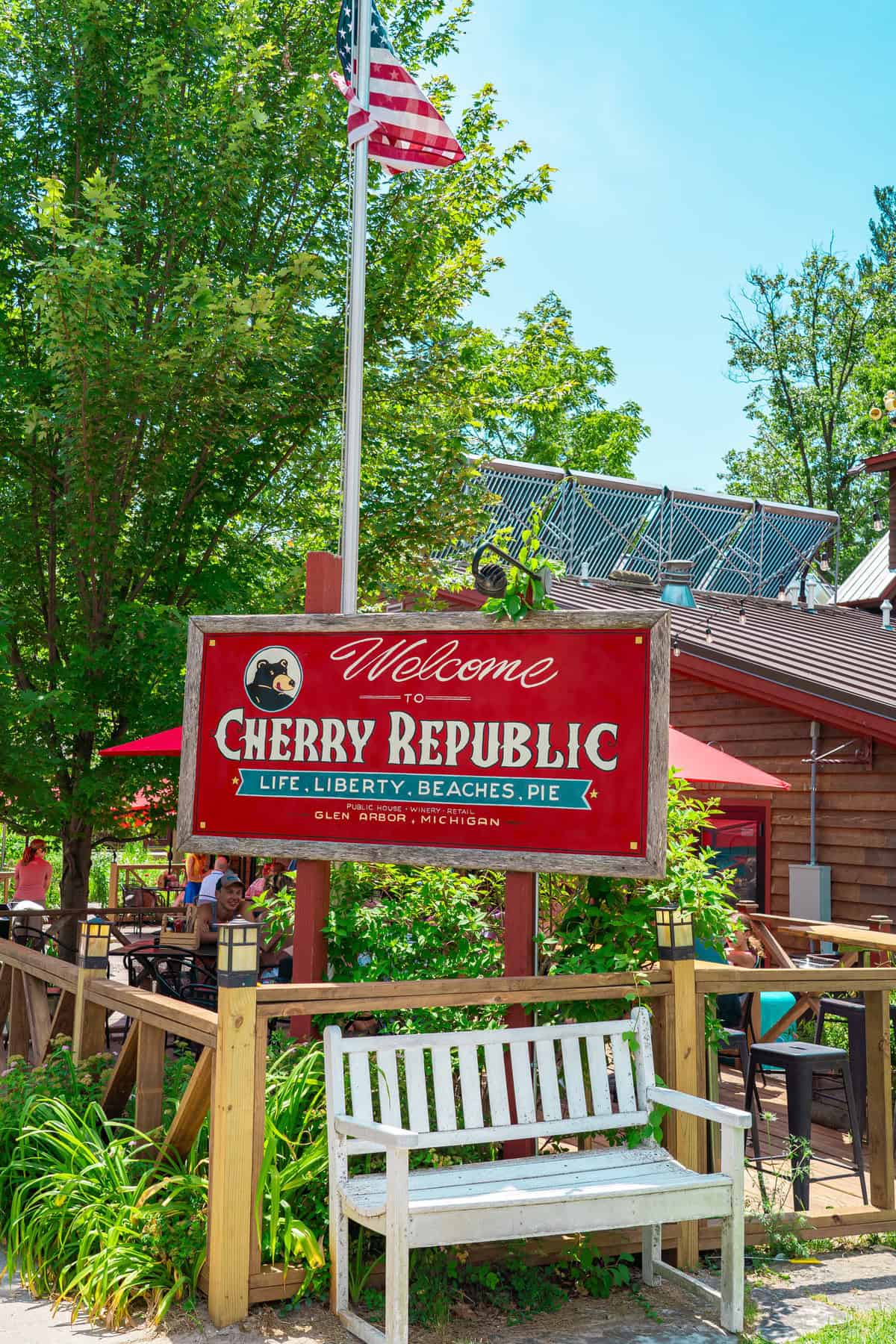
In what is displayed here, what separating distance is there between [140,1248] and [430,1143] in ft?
3.93

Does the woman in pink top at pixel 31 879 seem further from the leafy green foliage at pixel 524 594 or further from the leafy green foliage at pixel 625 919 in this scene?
the leafy green foliage at pixel 524 594

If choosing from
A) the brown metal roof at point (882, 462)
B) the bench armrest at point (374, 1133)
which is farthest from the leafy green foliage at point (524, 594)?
the brown metal roof at point (882, 462)

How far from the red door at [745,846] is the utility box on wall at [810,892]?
25.5 inches

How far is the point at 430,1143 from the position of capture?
447cm

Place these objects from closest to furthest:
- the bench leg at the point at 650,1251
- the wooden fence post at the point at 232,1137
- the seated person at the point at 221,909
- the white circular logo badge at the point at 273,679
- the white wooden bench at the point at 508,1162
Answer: the white wooden bench at the point at 508,1162 → the wooden fence post at the point at 232,1137 → the bench leg at the point at 650,1251 → the white circular logo badge at the point at 273,679 → the seated person at the point at 221,909

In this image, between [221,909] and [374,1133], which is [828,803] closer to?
[221,909]

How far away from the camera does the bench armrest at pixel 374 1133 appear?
4.00 m

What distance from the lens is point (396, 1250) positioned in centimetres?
396

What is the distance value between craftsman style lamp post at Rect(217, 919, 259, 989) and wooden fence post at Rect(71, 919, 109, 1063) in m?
1.57

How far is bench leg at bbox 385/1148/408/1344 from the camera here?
3965 mm

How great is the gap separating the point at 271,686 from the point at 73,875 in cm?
553

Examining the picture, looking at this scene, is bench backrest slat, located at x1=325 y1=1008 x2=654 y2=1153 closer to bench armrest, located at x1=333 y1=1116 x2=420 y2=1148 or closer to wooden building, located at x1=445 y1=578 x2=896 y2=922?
bench armrest, located at x1=333 y1=1116 x2=420 y2=1148

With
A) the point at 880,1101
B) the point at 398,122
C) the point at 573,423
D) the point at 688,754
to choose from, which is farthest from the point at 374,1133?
the point at 573,423

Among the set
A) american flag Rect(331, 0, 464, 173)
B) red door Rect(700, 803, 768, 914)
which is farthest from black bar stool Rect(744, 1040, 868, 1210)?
red door Rect(700, 803, 768, 914)
